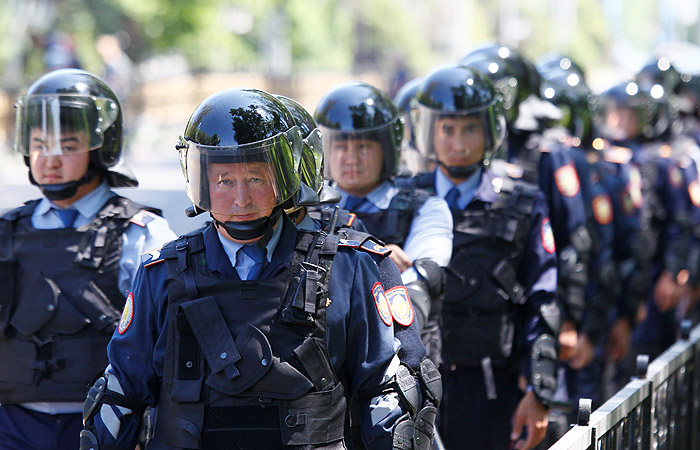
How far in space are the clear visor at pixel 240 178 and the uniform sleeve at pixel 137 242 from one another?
1.03 m

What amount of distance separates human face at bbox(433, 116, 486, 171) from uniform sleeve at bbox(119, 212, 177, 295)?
1.50m

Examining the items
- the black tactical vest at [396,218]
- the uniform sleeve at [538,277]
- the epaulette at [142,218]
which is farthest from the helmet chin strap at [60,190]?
the uniform sleeve at [538,277]

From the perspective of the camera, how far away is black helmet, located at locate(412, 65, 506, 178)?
512 centimetres

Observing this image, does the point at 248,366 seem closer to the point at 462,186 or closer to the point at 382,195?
the point at 382,195

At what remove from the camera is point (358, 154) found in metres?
4.72

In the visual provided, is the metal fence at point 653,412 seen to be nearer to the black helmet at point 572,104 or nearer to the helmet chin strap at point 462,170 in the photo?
the helmet chin strap at point 462,170

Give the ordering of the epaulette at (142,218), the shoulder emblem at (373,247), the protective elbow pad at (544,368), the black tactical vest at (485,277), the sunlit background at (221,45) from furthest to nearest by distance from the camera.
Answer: the sunlit background at (221,45), the black tactical vest at (485,277), the protective elbow pad at (544,368), the epaulette at (142,218), the shoulder emblem at (373,247)

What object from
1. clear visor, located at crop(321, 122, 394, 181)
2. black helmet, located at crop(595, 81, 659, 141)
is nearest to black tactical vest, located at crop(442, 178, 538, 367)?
clear visor, located at crop(321, 122, 394, 181)

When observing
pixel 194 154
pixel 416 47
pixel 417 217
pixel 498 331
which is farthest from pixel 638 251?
pixel 416 47

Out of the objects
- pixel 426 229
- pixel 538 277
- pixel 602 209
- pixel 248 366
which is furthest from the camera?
pixel 602 209

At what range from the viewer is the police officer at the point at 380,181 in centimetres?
442

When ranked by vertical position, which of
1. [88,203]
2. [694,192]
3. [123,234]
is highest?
[88,203]

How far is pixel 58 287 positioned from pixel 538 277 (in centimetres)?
226

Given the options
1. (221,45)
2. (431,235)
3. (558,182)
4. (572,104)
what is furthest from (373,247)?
(221,45)
